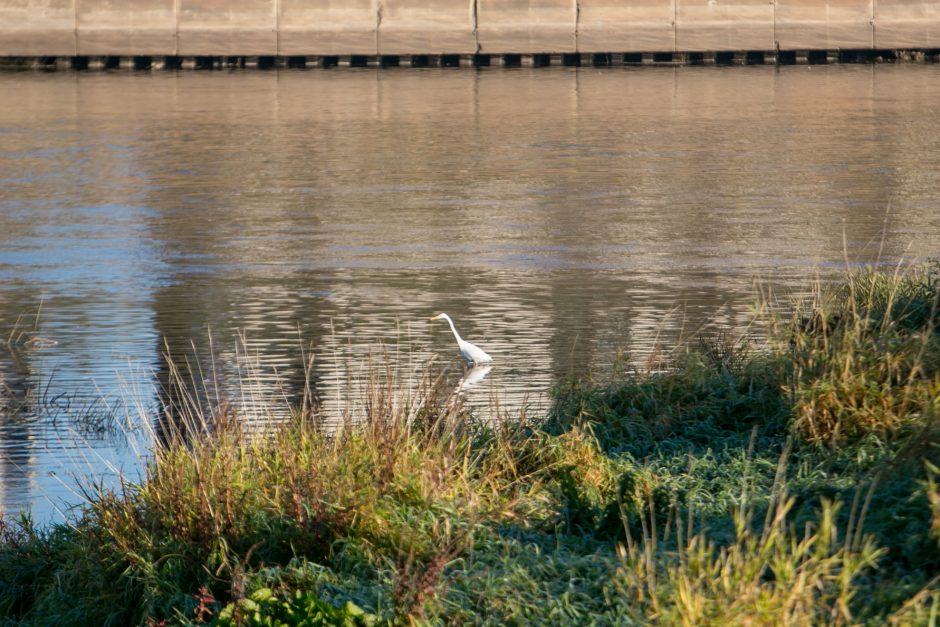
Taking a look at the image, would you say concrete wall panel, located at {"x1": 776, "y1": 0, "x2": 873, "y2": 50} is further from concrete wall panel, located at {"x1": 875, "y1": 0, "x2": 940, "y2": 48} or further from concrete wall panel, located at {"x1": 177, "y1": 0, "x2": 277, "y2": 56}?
concrete wall panel, located at {"x1": 177, "y1": 0, "x2": 277, "y2": 56}

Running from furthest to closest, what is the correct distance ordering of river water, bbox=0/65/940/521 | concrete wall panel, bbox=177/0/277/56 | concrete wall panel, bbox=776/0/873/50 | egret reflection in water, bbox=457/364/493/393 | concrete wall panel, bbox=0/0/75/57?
1. concrete wall panel, bbox=776/0/873/50
2. concrete wall panel, bbox=177/0/277/56
3. concrete wall panel, bbox=0/0/75/57
4. river water, bbox=0/65/940/521
5. egret reflection in water, bbox=457/364/493/393

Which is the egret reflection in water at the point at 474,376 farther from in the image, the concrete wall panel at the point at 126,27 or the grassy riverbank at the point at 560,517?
the concrete wall panel at the point at 126,27

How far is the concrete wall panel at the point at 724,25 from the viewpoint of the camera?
4603 centimetres

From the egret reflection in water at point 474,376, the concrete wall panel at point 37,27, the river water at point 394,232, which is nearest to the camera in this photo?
the egret reflection in water at point 474,376

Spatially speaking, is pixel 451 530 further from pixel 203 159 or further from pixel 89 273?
pixel 203 159

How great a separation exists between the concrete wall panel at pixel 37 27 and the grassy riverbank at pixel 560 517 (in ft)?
129

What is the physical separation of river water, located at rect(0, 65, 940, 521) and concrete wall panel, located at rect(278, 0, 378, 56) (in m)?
9.17

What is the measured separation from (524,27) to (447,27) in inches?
89.3

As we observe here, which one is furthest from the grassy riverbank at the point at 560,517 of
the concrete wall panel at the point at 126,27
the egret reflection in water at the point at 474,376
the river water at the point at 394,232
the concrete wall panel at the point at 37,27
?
the concrete wall panel at the point at 37,27

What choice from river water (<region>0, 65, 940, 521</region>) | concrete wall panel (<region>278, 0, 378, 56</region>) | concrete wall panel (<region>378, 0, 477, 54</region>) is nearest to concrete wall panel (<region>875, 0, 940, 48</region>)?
river water (<region>0, 65, 940, 521</region>)

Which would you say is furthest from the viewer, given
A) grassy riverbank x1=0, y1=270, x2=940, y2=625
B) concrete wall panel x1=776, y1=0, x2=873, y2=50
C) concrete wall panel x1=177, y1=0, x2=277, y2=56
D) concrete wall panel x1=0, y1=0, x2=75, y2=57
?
concrete wall panel x1=776, y1=0, x2=873, y2=50

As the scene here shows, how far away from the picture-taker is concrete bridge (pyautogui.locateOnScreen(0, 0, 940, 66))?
46.0m

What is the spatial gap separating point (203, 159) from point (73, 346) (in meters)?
13.3

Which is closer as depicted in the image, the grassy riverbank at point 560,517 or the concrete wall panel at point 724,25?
the grassy riverbank at point 560,517
